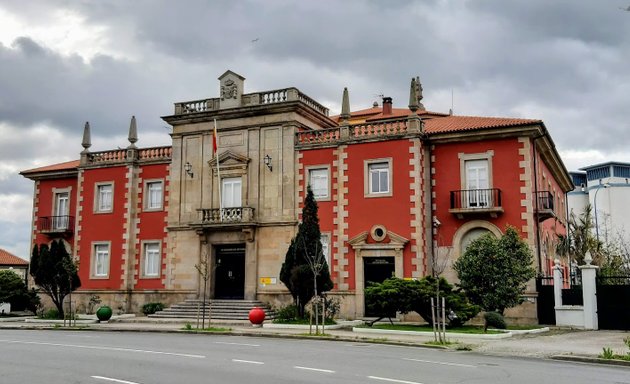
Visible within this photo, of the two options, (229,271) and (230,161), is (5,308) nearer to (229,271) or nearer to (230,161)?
(229,271)

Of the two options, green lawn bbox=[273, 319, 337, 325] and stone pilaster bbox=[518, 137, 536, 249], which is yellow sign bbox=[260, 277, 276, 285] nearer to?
green lawn bbox=[273, 319, 337, 325]

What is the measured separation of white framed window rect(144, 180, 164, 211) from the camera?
3756cm

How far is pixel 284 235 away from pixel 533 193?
12.2m

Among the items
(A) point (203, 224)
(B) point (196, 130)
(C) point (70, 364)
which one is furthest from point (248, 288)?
(C) point (70, 364)

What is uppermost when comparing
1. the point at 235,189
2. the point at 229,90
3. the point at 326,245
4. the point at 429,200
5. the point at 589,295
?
the point at 229,90

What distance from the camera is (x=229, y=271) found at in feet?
115

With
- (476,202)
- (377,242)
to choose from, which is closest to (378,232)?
(377,242)

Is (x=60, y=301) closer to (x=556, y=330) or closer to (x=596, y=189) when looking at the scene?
(x=556, y=330)

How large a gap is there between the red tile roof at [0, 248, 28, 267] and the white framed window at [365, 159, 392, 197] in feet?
133

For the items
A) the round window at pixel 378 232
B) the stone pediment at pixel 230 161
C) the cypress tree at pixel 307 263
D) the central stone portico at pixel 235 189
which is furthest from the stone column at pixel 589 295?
the stone pediment at pixel 230 161

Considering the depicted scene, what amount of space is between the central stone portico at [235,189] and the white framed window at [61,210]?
855 centimetres

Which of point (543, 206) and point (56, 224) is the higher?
point (543, 206)

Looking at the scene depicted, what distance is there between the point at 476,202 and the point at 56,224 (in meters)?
25.8

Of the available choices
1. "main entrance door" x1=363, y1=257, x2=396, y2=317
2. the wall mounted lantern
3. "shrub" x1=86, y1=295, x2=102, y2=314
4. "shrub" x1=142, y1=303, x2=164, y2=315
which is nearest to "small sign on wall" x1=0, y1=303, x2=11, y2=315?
"shrub" x1=86, y1=295, x2=102, y2=314
